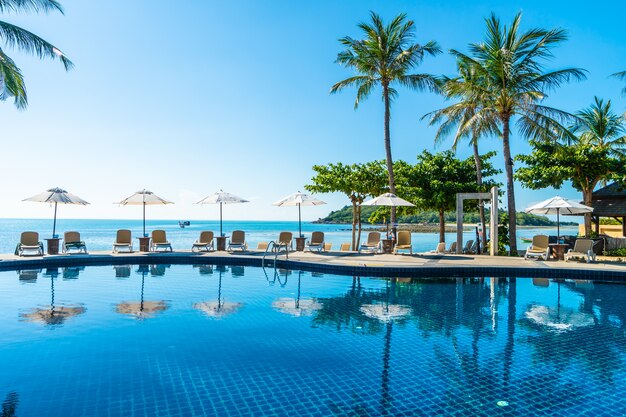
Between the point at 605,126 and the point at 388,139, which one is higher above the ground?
the point at 605,126

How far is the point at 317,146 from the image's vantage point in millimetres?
31594

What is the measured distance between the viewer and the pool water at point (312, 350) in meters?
→ 4.16

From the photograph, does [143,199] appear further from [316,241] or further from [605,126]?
[605,126]

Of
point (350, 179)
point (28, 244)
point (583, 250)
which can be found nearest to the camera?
point (583, 250)

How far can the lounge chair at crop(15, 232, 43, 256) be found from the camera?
13984 mm

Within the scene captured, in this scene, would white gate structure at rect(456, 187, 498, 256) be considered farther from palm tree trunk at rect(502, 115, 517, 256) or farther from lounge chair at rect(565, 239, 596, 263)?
lounge chair at rect(565, 239, 596, 263)

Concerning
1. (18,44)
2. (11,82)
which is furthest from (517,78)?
(11,82)

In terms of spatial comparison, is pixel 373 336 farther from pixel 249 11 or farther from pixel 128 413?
pixel 249 11

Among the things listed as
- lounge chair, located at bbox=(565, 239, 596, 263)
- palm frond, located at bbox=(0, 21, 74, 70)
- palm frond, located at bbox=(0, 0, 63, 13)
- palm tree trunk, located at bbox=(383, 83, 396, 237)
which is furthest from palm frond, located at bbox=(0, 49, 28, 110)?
lounge chair, located at bbox=(565, 239, 596, 263)

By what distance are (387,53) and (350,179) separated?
19.0ft

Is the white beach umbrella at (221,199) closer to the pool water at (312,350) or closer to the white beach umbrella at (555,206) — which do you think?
the pool water at (312,350)

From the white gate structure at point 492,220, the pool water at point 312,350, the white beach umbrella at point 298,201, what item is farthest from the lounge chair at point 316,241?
the pool water at point 312,350

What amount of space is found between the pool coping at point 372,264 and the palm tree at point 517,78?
3.66 meters

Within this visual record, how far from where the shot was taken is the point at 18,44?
1165 centimetres
